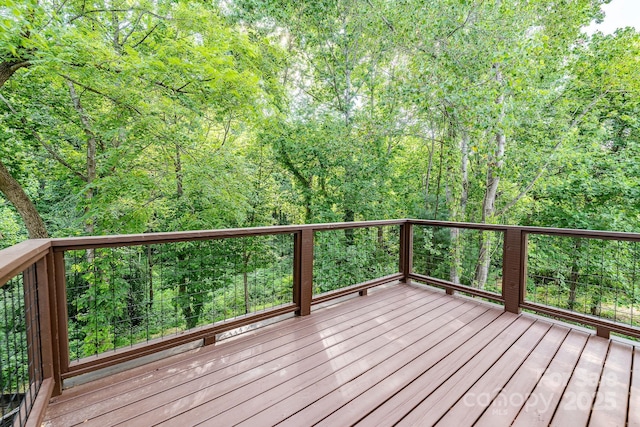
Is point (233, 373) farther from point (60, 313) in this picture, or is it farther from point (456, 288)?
point (456, 288)

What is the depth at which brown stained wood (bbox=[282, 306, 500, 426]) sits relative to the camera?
5.39ft

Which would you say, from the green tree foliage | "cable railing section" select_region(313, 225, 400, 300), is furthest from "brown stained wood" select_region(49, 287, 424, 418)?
"cable railing section" select_region(313, 225, 400, 300)

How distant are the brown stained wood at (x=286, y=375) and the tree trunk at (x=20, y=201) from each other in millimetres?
5747

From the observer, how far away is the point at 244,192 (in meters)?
6.73

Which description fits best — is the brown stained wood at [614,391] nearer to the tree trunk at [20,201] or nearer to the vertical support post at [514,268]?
the vertical support post at [514,268]

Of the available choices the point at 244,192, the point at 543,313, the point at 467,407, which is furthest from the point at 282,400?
the point at 244,192

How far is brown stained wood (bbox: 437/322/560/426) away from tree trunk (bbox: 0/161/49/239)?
23.1ft

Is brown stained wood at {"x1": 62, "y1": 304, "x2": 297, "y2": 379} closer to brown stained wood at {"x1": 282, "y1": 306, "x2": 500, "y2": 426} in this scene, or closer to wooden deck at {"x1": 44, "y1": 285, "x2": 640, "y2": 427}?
wooden deck at {"x1": 44, "y1": 285, "x2": 640, "y2": 427}

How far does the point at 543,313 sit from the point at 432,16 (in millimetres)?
5562

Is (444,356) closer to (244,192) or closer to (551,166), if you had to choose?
(244,192)

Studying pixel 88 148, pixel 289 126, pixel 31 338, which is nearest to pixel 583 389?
pixel 31 338

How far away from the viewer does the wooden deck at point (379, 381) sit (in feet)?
5.39

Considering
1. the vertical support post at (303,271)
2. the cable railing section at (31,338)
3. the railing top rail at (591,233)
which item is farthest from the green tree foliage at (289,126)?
the cable railing section at (31,338)

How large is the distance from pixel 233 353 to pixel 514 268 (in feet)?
9.88
